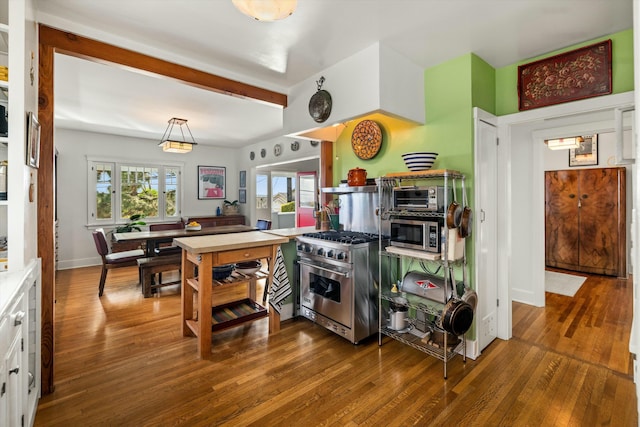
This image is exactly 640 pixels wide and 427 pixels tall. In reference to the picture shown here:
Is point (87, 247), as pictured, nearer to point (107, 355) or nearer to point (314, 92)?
point (107, 355)

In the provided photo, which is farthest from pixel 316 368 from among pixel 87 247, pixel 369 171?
pixel 87 247

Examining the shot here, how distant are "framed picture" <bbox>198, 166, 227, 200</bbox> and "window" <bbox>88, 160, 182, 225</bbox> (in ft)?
1.57

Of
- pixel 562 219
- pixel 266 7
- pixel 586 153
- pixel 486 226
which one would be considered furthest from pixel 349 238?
pixel 586 153

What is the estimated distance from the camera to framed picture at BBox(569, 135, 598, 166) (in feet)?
16.6

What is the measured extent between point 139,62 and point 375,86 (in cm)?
188

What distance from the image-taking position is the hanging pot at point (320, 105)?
2.89 m

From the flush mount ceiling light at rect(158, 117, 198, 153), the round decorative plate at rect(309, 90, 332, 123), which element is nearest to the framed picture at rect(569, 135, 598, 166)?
the round decorative plate at rect(309, 90, 332, 123)

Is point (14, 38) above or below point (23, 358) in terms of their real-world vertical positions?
above

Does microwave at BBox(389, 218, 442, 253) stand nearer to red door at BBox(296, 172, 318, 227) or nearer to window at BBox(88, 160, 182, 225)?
red door at BBox(296, 172, 318, 227)

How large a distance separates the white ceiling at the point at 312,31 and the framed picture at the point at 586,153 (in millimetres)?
Answer: 3546

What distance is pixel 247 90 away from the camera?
3113 mm

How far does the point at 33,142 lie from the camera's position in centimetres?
178

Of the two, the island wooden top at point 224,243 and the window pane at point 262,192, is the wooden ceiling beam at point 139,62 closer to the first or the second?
the island wooden top at point 224,243

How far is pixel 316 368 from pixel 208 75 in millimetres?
2665
